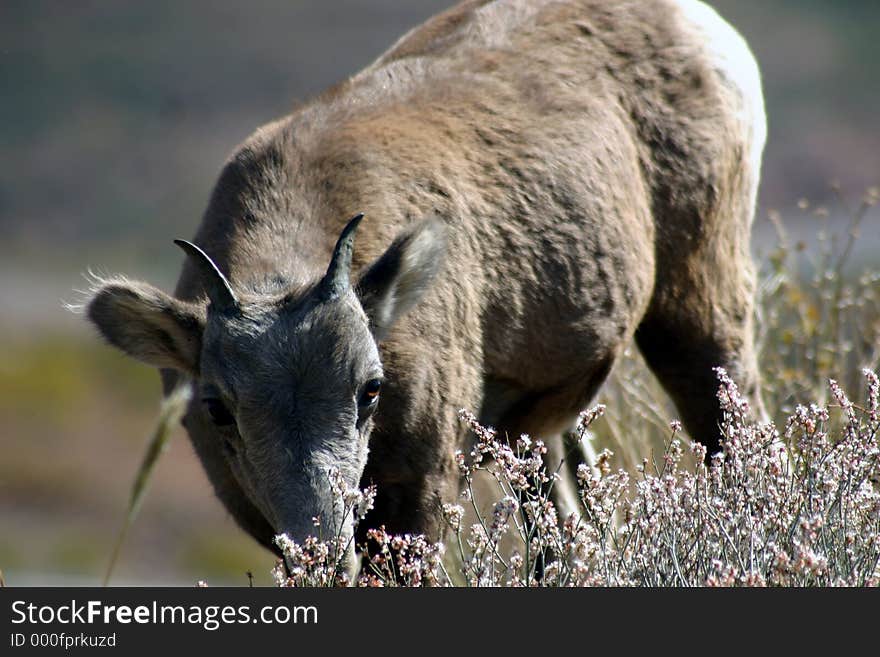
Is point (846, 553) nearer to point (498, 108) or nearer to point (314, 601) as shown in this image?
point (314, 601)

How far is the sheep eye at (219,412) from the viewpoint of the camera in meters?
5.30

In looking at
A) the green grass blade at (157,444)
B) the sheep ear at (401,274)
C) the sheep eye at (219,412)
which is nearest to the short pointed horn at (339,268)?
the sheep ear at (401,274)

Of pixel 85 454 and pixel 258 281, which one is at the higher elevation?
pixel 258 281

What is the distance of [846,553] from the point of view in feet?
15.2

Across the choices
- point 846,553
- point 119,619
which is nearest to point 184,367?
point 119,619

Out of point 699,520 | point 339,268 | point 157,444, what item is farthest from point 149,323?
point 699,520

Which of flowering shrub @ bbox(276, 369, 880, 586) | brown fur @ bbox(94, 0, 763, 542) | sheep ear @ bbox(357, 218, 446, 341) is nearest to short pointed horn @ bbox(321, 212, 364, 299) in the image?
sheep ear @ bbox(357, 218, 446, 341)

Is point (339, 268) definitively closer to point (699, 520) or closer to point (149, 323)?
point (149, 323)

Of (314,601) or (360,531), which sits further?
(360,531)

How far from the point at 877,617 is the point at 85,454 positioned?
22.0 meters

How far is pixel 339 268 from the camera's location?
17.4 feet

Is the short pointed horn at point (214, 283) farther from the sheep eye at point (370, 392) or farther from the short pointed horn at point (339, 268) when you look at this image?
the sheep eye at point (370, 392)

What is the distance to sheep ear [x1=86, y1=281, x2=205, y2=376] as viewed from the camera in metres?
5.54

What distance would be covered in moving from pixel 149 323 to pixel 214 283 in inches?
20.0
